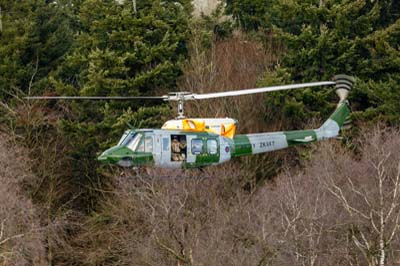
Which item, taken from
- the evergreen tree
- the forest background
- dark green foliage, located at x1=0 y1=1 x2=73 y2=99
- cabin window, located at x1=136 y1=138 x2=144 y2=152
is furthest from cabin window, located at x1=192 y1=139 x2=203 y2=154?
dark green foliage, located at x1=0 y1=1 x2=73 y2=99

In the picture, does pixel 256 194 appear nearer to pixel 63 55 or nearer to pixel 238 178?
pixel 238 178

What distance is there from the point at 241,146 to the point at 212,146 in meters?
1.07

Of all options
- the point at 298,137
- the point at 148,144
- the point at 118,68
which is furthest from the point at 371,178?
the point at 148,144

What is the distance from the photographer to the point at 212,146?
56.0 feet

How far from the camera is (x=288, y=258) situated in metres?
21.5

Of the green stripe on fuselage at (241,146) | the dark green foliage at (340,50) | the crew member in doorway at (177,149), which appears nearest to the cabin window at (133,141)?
the crew member in doorway at (177,149)

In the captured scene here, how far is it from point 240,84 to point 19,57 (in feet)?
29.5

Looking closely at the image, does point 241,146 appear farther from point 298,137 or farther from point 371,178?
point 371,178

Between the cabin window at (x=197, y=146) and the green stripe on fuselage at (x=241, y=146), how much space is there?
3.30 ft

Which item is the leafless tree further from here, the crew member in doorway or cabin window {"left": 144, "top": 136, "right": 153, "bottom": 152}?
cabin window {"left": 144, "top": 136, "right": 153, "bottom": 152}

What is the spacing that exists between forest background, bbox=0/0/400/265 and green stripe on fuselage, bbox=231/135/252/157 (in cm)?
355

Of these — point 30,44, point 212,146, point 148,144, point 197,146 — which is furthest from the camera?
point 30,44

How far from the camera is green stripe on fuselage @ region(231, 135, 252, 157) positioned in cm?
1769

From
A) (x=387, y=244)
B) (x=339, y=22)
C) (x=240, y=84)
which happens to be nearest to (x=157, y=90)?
(x=240, y=84)
